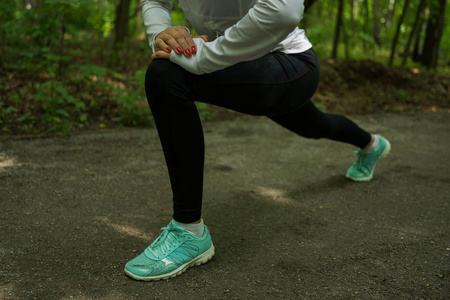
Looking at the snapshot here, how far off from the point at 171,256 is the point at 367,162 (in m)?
1.88

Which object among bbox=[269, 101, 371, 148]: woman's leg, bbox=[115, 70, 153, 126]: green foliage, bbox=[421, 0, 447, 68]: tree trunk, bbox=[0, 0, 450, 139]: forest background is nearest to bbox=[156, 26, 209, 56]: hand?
bbox=[269, 101, 371, 148]: woman's leg

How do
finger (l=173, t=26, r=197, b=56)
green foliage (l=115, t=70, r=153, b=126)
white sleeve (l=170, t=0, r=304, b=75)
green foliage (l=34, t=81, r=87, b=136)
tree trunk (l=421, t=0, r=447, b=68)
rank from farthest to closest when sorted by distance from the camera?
tree trunk (l=421, t=0, r=447, b=68) < green foliage (l=115, t=70, r=153, b=126) < green foliage (l=34, t=81, r=87, b=136) < finger (l=173, t=26, r=197, b=56) < white sleeve (l=170, t=0, r=304, b=75)

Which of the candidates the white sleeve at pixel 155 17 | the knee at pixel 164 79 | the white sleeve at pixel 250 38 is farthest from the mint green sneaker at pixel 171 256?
the white sleeve at pixel 155 17

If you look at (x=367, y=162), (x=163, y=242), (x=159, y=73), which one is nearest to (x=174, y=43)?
(x=159, y=73)

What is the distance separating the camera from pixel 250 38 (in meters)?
Result: 1.54

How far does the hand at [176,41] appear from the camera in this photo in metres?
1.63

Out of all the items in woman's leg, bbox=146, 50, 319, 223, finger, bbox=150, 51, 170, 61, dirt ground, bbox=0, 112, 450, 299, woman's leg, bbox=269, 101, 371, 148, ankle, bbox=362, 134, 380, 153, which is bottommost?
dirt ground, bbox=0, 112, 450, 299

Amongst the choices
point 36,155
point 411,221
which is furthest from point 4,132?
point 411,221

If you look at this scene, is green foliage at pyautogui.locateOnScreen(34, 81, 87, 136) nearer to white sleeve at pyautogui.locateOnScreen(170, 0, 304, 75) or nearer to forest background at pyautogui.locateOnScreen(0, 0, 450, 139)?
forest background at pyautogui.locateOnScreen(0, 0, 450, 139)

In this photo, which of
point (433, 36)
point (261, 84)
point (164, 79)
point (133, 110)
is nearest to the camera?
point (164, 79)

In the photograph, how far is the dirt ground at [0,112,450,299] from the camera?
1702mm

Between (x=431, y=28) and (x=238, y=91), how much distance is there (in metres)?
9.20

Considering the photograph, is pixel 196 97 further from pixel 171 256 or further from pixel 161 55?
pixel 171 256

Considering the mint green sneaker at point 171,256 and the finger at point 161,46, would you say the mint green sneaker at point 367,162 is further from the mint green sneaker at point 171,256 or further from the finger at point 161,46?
the finger at point 161,46
